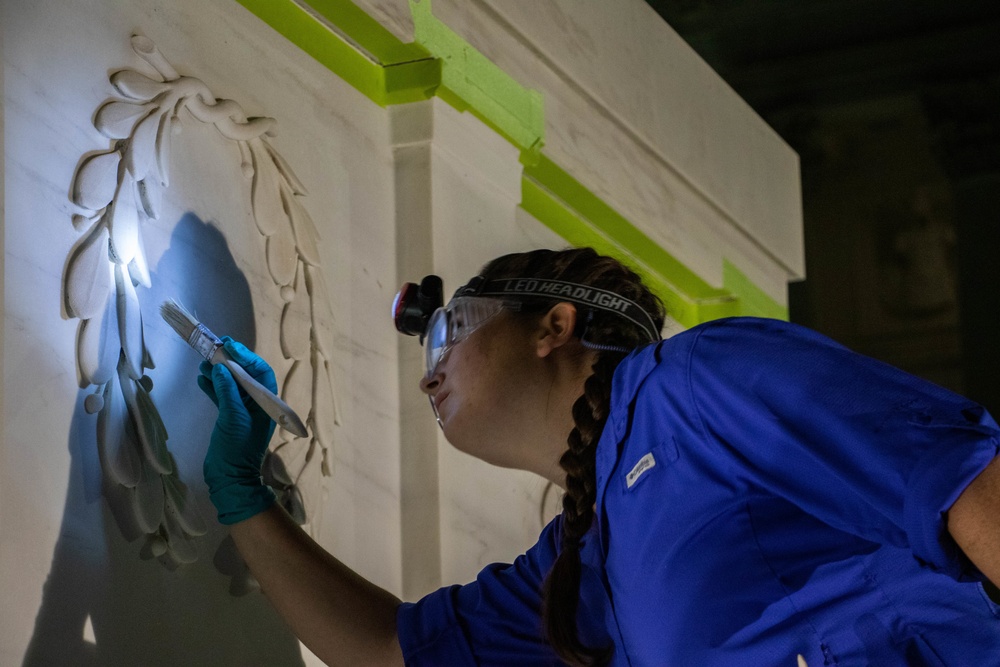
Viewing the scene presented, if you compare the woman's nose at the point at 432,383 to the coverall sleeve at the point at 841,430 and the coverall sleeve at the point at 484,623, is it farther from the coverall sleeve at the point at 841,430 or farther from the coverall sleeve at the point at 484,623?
the coverall sleeve at the point at 841,430

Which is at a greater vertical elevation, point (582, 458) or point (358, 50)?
point (358, 50)

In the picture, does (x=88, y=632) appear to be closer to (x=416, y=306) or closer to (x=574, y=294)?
(x=416, y=306)

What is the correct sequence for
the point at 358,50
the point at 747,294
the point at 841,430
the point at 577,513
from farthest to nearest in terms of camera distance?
1. the point at 747,294
2. the point at 358,50
3. the point at 577,513
4. the point at 841,430

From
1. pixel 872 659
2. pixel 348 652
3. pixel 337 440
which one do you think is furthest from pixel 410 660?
pixel 872 659

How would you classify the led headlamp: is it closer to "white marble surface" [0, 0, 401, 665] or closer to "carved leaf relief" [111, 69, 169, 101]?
"white marble surface" [0, 0, 401, 665]

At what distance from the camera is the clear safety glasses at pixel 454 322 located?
6.77 ft

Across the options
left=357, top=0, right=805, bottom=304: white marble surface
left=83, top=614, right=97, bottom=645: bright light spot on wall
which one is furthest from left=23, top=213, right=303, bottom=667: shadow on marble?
left=357, top=0, right=805, bottom=304: white marble surface

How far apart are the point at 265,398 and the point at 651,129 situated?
1.99 meters

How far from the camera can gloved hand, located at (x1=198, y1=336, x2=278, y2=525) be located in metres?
1.97

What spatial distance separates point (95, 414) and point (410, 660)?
1.97ft

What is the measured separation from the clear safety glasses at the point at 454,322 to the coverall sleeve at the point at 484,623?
1.06 ft

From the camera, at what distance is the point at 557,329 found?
6.51 feet

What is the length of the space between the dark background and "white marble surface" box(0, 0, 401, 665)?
6.20 metres

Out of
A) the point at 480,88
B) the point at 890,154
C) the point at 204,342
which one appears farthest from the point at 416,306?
the point at 890,154
